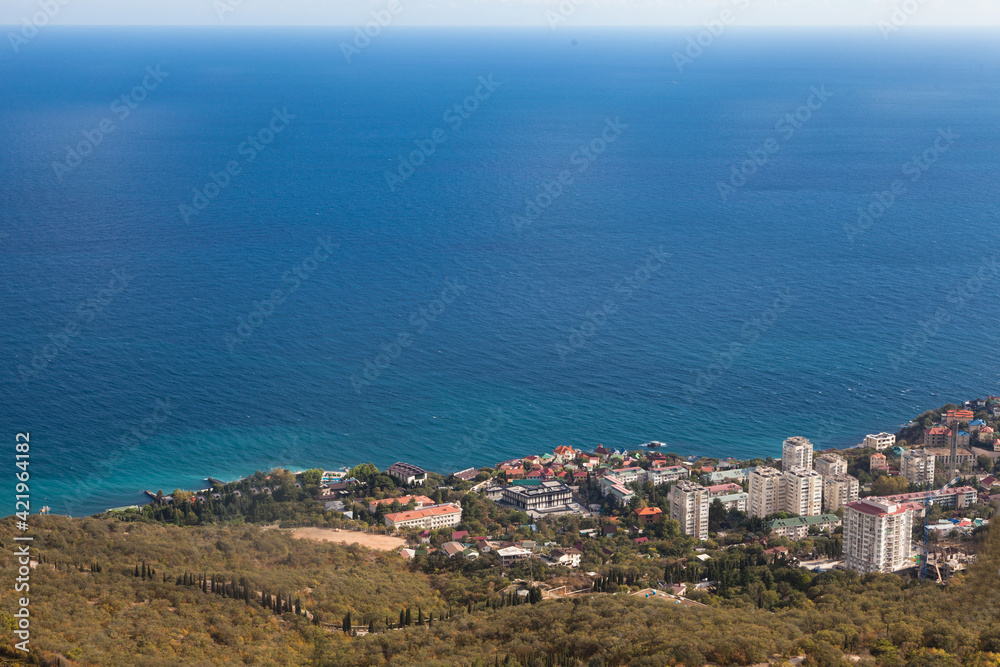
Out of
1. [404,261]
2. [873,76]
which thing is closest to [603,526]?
[404,261]

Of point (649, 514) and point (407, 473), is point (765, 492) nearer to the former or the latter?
point (649, 514)

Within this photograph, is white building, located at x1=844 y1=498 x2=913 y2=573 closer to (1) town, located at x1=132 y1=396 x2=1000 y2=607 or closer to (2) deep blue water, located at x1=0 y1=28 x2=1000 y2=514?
(1) town, located at x1=132 y1=396 x2=1000 y2=607

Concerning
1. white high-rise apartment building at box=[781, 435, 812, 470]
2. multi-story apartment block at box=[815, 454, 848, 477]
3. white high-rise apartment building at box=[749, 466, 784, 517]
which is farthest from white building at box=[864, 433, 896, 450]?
white high-rise apartment building at box=[749, 466, 784, 517]

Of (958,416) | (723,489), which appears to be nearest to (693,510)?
(723,489)

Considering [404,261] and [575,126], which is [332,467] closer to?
[404,261]

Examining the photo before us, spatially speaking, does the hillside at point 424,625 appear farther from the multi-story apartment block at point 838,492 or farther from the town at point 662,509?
the multi-story apartment block at point 838,492

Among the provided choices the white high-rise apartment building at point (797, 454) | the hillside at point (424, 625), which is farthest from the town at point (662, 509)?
the hillside at point (424, 625)
